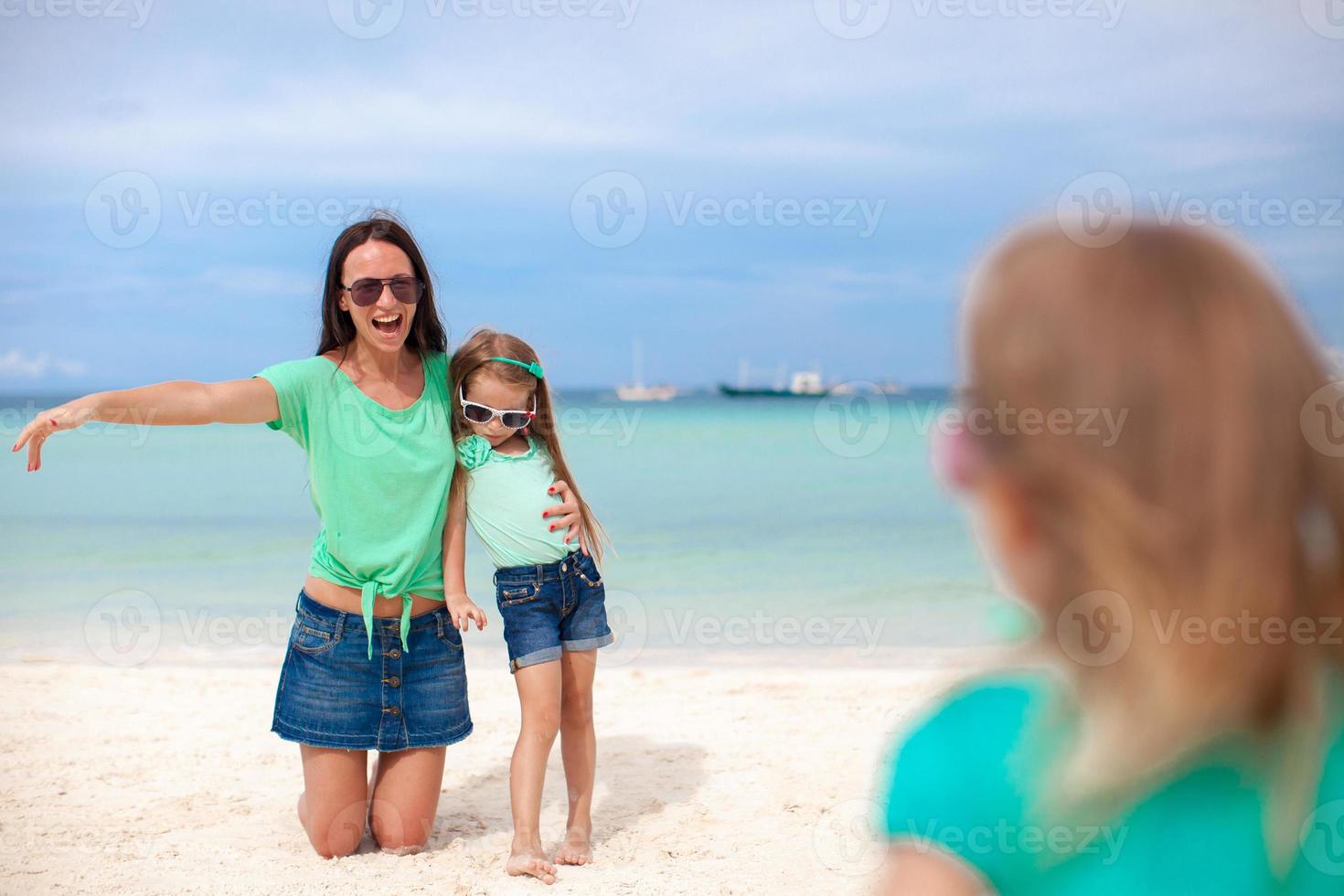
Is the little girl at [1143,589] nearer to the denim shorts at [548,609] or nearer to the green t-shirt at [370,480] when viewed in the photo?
the denim shorts at [548,609]

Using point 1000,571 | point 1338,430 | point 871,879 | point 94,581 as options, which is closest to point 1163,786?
point 1000,571

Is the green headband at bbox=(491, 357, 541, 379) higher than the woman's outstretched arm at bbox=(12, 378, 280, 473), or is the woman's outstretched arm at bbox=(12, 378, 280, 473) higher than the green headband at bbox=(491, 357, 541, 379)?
the green headband at bbox=(491, 357, 541, 379)

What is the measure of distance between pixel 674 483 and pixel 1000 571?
57.0 feet

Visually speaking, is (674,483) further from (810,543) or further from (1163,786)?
(1163,786)

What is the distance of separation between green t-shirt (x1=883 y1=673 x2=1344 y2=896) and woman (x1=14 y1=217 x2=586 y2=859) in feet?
10.1

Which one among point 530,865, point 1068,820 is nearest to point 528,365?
point 530,865

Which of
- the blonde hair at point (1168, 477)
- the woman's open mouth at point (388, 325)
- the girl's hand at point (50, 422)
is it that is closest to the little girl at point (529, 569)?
the woman's open mouth at point (388, 325)

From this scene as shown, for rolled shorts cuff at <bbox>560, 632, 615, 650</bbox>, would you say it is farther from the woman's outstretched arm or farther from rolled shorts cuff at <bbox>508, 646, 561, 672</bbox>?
the woman's outstretched arm

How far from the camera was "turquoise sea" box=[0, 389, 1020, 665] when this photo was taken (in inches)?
343

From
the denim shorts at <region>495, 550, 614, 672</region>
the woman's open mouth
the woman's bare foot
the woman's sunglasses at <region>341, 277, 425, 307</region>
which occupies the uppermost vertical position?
the woman's sunglasses at <region>341, 277, 425, 307</region>

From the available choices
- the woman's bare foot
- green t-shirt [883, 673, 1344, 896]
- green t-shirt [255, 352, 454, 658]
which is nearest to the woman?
green t-shirt [255, 352, 454, 658]

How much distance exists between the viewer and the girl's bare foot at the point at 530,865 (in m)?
3.95

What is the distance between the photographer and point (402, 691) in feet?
13.9

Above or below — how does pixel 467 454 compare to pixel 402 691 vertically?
above
